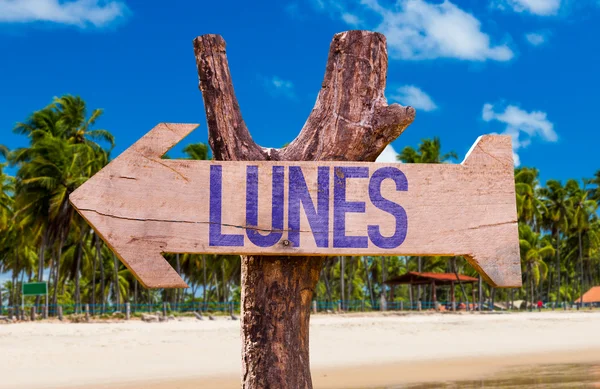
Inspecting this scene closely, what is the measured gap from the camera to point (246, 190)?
2971 millimetres

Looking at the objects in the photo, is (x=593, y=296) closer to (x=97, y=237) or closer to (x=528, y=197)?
(x=528, y=197)

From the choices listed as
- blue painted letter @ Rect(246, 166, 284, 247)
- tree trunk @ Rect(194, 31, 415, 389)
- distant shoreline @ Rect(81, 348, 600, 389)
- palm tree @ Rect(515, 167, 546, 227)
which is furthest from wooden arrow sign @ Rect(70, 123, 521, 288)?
palm tree @ Rect(515, 167, 546, 227)

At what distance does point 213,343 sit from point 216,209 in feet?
52.4

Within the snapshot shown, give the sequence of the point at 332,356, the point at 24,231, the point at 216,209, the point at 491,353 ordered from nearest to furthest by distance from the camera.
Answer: the point at 216,209
the point at 332,356
the point at 491,353
the point at 24,231

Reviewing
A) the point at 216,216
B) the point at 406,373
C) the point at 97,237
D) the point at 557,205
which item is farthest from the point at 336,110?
the point at 557,205

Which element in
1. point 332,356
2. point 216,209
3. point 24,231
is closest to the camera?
point 216,209

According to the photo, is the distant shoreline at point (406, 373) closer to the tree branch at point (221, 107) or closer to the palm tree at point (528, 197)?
the tree branch at point (221, 107)

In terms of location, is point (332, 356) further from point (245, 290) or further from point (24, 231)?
point (24, 231)

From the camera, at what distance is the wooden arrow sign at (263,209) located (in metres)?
2.95

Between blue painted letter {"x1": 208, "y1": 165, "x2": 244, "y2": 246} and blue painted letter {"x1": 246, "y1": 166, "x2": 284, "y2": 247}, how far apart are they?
0.07 metres

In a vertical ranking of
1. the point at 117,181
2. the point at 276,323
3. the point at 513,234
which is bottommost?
the point at 276,323

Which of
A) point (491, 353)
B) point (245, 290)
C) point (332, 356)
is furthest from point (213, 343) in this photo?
point (245, 290)

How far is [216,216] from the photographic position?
296 centimetres

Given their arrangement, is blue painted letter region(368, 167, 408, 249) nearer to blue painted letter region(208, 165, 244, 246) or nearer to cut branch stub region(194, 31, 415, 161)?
cut branch stub region(194, 31, 415, 161)
